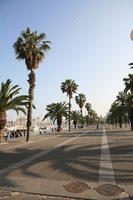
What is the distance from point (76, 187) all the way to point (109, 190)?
1.04 meters

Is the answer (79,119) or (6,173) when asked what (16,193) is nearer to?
(6,173)

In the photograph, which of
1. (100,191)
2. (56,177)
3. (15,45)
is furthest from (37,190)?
(15,45)

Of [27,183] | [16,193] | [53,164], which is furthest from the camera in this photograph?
[53,164]

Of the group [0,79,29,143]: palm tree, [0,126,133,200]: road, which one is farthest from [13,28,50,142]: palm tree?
[0,126,133,200]: road

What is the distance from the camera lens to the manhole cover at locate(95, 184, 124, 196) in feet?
18.1

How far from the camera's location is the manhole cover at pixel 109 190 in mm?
5521

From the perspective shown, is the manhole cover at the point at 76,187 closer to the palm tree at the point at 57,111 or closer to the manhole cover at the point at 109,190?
the manhole cover at the point at 109,190

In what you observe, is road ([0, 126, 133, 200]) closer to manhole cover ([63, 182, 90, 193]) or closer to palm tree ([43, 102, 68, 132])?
manhole cover ([63, 182, 90, 193])

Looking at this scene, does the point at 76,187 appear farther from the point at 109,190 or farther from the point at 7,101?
the point at 7,101

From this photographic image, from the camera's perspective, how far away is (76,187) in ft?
19.7

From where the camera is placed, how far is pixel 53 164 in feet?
30.9

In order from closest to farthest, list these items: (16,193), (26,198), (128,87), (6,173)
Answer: (26,198), (16,193), (6,173), (128,87)

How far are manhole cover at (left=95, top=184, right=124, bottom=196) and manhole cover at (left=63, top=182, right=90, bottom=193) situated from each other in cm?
43

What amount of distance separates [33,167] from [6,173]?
4.73 feet
